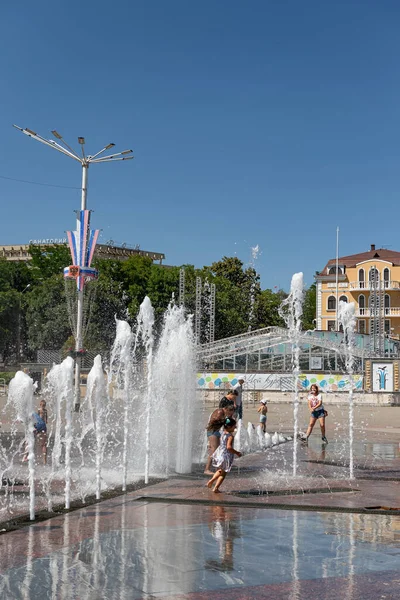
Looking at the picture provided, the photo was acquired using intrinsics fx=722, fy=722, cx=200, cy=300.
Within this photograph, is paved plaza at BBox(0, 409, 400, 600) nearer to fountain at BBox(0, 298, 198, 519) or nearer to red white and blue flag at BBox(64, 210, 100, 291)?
fountain at BBox(0, 298, 198, 519)

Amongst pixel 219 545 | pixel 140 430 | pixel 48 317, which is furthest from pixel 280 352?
pixel 219 545

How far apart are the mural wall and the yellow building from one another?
27.9 m

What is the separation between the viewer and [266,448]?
16641 mm

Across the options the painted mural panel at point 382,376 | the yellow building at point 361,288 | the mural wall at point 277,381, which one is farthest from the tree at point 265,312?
the painted mural panel at point 382,376

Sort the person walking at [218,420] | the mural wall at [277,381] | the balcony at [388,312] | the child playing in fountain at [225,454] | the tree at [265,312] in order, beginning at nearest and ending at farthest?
1. the child playing in fountain at [225,454]
2. the person walking at [218,420]
3. the mural wall at [277,381]
4. the tree at [265,312]
5. the balcony at [388,312]

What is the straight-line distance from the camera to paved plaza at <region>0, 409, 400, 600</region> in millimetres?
5527

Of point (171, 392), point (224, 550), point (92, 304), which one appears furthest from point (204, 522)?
point (92, 304)

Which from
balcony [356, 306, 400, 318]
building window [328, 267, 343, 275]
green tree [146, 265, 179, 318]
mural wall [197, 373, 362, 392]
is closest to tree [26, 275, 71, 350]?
green tree [146, 265, 179, 318]

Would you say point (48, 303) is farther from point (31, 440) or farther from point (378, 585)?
point (378, 585)

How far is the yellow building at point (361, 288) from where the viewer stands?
2721 inches

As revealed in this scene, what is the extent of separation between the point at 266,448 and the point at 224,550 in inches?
399

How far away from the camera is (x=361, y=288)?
2744 inches

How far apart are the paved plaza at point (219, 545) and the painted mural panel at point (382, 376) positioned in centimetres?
2697

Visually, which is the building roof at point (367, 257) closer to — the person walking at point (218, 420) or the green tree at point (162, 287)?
the green tree at point (162, 287)
